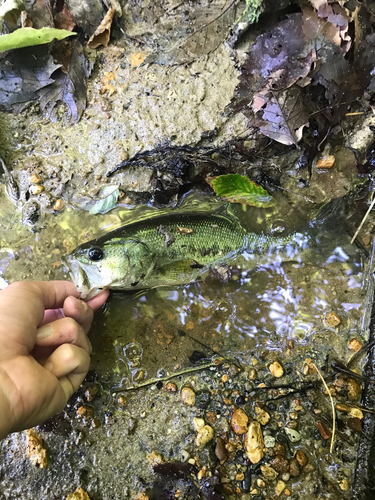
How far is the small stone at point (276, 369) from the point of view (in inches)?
117

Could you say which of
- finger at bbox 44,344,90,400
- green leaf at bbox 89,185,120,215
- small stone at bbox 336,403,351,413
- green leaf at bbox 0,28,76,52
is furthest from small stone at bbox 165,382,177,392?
green leaf at bbox 0,28,76,52

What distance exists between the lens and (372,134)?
11.0 ft

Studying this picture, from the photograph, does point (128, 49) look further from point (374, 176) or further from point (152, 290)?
point (374, 176)

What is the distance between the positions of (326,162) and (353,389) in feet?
7.01

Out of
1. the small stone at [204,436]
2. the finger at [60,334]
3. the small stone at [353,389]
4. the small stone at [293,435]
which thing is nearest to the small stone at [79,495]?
the small stone at [204,436]

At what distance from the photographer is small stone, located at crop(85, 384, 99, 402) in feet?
9.67

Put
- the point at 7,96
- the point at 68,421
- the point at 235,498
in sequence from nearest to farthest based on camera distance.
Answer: the point at 235,498 → the point at 68,421 → the point at 7,96

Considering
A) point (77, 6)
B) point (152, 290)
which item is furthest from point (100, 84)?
point (152, 290)

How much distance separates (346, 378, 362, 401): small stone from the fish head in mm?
2006

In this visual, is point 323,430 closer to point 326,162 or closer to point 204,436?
point 204,436

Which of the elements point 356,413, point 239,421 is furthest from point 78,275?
point 356,413

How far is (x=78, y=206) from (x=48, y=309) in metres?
1.11

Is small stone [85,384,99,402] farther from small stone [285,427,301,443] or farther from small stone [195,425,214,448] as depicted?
small stone [285,427,301,443]

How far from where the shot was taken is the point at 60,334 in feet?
8.06
